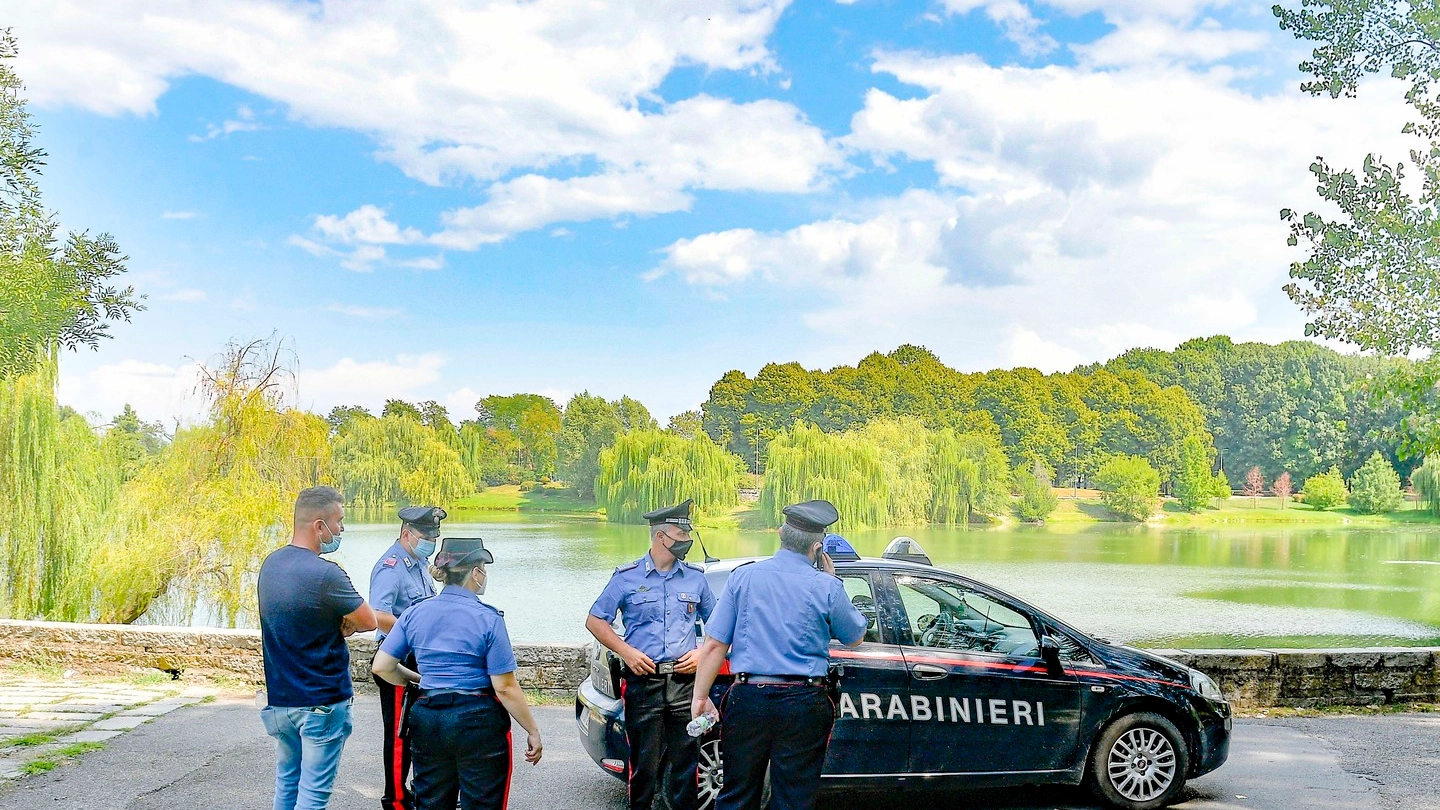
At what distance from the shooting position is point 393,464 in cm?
4394

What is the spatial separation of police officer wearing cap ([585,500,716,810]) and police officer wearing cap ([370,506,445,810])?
Answer: 1.01 meters

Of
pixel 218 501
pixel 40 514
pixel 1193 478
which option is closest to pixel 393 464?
pixel 218 501

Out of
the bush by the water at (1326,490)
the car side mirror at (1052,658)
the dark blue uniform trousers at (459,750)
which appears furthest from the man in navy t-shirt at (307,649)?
the bush by the water at (1326,490)

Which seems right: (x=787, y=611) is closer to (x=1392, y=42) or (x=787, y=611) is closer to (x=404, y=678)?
(x=404, y=678)

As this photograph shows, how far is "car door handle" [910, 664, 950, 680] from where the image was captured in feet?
18.9

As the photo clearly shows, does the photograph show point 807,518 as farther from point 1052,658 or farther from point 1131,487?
point 1131,487

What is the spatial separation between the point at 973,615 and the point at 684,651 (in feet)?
6.00

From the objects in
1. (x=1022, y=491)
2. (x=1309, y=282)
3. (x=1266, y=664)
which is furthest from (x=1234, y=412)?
(x=1266, y=664)

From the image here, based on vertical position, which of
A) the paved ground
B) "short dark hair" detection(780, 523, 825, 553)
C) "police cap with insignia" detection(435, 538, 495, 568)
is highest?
"short dark hair" detection(780, 523, 825, 553)

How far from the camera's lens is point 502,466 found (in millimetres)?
71875

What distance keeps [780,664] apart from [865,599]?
5.15 feet

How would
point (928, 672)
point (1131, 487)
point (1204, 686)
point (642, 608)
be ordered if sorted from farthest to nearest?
point (1131, 487)
point (1204, 686)
point (928, 672)
point (642, 608)

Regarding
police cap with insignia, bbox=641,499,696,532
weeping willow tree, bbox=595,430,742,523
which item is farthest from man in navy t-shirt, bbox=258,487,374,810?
weeping willow tree, bbox=595,430,742,523

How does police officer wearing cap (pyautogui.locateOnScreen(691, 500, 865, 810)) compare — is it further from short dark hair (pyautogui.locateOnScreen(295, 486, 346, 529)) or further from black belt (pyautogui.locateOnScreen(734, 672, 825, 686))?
short dark hair (pyautogui.locateOnScreen(295, 486, 346, 529))
